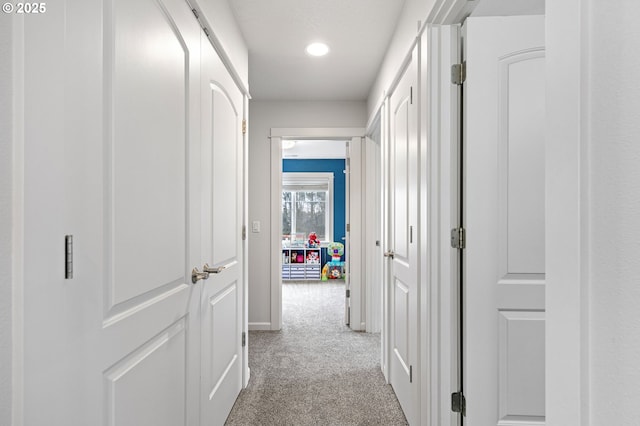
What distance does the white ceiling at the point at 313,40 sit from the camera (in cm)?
223

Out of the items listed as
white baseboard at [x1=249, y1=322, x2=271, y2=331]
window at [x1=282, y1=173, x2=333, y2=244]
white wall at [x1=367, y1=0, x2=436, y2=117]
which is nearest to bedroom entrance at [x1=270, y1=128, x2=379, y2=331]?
window at [x1=282, y1=173, x2=333, y2=244]

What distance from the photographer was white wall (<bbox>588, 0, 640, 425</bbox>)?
0.56 metres

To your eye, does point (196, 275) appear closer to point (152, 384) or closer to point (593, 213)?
point (152, 384)

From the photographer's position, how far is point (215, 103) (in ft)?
6.19

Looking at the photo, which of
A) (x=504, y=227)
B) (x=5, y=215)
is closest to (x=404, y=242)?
(x=504, y=227)

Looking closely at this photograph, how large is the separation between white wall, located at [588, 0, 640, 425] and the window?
685 centimetres

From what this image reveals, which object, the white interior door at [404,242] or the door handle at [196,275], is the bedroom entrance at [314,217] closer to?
the white interior door at [404,242]

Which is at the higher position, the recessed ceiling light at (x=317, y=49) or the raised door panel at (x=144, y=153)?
the recessed ceiling light at (x=317, y=49)

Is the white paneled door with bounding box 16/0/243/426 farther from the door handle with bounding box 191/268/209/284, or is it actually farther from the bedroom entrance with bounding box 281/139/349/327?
the bedroom entrance with bounding box 281/139/349/327

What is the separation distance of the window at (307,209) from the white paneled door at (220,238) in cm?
502

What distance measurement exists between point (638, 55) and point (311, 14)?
2059 mm

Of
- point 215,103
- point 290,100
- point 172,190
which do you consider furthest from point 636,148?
point 290,100

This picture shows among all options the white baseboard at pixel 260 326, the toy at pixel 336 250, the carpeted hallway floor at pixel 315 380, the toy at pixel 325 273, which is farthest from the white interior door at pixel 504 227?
the toy at pixel 336 250

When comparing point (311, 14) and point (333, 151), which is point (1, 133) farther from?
point (333, 151)
